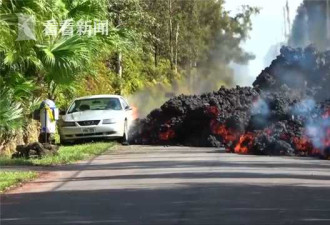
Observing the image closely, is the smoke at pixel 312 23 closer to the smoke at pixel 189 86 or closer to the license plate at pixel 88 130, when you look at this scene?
the smoke at pixel 189 86

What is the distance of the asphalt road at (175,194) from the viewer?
8359 millimetres

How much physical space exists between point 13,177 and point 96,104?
32.4 feet

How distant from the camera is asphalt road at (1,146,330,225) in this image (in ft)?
27.4

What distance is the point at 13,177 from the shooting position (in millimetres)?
11906

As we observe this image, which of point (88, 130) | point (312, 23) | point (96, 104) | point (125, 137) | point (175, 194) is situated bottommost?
point (125, 137)

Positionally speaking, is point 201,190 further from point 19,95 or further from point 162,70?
point 162,70

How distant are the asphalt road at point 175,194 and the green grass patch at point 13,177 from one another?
0.23 metres

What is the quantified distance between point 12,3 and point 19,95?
11.4ft

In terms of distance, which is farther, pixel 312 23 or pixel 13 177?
pixel 312 23

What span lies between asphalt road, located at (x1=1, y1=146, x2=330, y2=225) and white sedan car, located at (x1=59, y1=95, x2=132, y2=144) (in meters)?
5.53

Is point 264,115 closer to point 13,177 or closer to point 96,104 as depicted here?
point 96,104

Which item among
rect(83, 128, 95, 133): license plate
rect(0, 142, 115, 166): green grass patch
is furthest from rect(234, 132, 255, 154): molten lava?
rect(83, 128, 95, 133): license plate

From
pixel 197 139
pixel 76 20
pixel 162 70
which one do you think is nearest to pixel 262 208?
pixel 76 20

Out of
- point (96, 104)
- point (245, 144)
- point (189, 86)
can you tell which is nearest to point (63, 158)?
point (245, 144)
